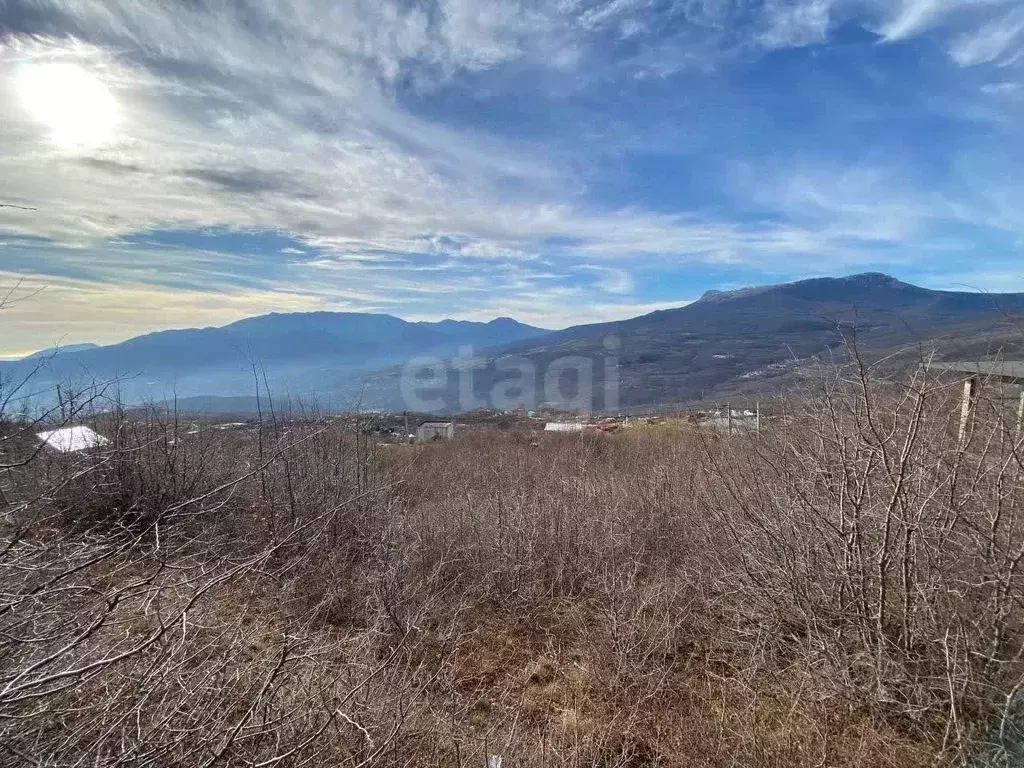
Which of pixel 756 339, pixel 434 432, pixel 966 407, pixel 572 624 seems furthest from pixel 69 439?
pixel 756 339

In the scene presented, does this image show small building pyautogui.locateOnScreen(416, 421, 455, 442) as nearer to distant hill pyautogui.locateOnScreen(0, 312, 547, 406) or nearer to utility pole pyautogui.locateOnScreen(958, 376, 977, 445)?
distant hill pyautogui.locateOnScreen(0, 312, 547, 406)

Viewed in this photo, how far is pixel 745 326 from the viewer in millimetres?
99688

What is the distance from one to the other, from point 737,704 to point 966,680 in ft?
4.84

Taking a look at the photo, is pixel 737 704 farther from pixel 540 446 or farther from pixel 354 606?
pixel 540 446

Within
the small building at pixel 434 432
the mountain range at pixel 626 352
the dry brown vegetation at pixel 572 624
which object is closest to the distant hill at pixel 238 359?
the mountain range at pixel 626 352

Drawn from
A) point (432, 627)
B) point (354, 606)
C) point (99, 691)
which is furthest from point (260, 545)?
point (99, 691)

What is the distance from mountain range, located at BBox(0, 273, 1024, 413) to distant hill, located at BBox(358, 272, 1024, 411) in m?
0.06

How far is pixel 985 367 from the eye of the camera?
3.85 meters

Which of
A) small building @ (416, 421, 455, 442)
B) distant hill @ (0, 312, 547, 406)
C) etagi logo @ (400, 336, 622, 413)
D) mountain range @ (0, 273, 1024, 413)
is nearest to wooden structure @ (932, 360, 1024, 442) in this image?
mountain range @ (0, 273, 1024, 413)

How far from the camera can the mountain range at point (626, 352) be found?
4.90 metres

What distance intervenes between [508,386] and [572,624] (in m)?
43.0

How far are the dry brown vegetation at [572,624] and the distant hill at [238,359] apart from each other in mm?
1871

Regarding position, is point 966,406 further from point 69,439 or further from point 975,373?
point 69,439

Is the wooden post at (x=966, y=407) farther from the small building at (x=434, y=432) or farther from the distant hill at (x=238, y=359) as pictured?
the small building at (x=434, y=432)
